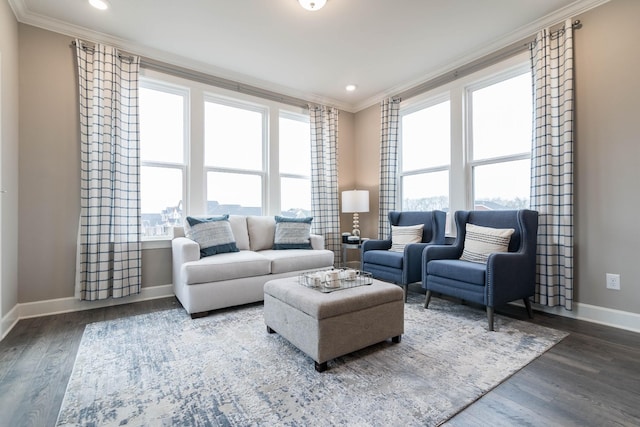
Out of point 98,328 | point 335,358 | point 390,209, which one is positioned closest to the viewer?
point 335,358

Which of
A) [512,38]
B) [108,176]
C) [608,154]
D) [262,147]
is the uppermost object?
[512,38]

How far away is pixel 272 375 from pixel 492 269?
1.81m

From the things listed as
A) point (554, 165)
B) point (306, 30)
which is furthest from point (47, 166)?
point (554, 165)

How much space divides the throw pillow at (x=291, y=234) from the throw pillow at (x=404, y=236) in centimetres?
109

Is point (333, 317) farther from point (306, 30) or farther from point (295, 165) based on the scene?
point (295, 165)

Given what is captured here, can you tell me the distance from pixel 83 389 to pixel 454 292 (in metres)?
2.69

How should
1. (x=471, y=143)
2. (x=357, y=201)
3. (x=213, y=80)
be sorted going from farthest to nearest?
(x=357, y=201) < (x=213, y=80) < (x=471, y=143)

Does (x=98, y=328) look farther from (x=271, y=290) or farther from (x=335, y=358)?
(x=335, y=358)

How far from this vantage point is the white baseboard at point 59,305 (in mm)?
2375

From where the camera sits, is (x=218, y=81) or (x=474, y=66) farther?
(x=218, y=81)

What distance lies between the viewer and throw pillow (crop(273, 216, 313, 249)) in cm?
370

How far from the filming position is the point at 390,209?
4281 millimetres

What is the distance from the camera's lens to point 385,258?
3340 millimetres

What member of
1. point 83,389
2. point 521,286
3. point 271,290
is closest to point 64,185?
point 83,389
